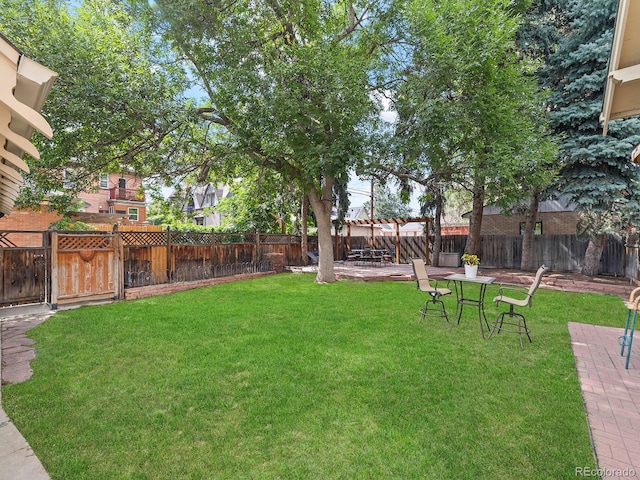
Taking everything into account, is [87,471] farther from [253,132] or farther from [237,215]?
[237,215]

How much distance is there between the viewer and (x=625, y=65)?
8.97ft

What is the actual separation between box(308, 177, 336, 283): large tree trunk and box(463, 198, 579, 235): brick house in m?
7.57

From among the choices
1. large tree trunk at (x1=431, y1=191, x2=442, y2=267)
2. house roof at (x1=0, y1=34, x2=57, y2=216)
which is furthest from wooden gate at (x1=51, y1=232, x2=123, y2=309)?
large tree trunk at (x1=431, y1=191, x2=442, y2=267)

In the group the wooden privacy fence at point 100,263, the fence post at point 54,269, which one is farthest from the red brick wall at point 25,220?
the fence post at point 54,269

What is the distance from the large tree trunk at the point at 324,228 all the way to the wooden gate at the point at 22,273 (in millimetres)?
6950

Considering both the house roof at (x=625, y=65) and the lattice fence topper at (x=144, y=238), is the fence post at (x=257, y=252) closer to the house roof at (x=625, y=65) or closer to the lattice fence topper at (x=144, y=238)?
the lattice fence topper at (x=144, y=238)

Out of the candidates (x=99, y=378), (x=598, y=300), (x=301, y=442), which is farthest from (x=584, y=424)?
(x=598, y=300)

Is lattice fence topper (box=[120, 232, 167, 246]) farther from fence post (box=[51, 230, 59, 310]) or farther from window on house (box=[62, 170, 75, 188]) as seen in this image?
window on house (box=[62, 170, 75, 188])

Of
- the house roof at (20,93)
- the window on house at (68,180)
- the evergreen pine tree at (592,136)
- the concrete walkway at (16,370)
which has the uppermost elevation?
the evergreen pine tree at (592,136)

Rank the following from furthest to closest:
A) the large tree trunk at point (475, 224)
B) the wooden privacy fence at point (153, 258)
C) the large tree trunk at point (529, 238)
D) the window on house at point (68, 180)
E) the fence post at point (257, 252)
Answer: the large tree trunk at point (475, 224) → the fence post at point (257, 252) → the large tree trunk at point (529, 238) → the window on house at point (68, 180) → the wooden privacy fence at point (153, 258)

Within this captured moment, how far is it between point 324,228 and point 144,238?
535 centimetres

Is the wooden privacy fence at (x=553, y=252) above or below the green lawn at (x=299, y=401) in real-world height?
above

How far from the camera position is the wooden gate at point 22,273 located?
261 inches

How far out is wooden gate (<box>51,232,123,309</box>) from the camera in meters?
7.13
